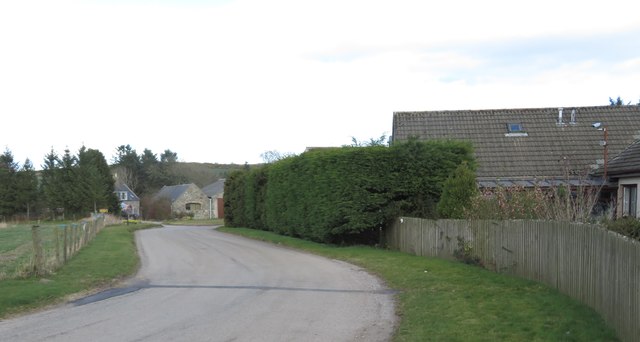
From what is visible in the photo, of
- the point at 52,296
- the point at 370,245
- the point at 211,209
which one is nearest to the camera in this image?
the point at 52,296

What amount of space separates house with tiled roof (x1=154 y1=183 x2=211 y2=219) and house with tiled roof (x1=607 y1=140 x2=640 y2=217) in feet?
244

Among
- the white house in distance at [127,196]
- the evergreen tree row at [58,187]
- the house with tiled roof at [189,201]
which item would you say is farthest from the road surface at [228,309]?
the white house in distance at [127,196]

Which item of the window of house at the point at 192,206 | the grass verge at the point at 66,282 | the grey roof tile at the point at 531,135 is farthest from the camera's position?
the window of house at the point at 192,206

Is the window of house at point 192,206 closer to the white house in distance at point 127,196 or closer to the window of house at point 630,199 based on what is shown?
the white house in distance at point 127,196

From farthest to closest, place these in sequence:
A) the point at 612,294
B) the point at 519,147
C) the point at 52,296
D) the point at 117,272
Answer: the point at 519,147 < the point at 117,272 < the point at 52,296 < the point at 612,294

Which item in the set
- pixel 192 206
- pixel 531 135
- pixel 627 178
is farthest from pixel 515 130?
pixel 192 206

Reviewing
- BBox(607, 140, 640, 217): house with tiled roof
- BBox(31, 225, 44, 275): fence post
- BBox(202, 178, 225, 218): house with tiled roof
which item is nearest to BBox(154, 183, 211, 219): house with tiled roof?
BBox(202, 178, 225, 218): house with tiled roof

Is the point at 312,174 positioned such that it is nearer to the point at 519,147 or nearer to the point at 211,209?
the point at 519,147

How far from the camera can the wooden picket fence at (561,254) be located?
689 cm

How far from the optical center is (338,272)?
1636cm

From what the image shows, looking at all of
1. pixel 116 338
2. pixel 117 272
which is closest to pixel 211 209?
pixel 117 272

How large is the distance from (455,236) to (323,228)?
27.4 ft

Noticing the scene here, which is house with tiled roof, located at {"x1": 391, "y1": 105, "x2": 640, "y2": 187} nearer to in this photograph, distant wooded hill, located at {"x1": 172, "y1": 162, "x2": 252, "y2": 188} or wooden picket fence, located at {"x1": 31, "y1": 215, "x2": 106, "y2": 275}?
wooden picket fence, located at {"x1": 31, "y1": 215, "x2": 106, "y2": 275}

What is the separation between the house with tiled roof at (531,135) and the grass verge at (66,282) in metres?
14.9
